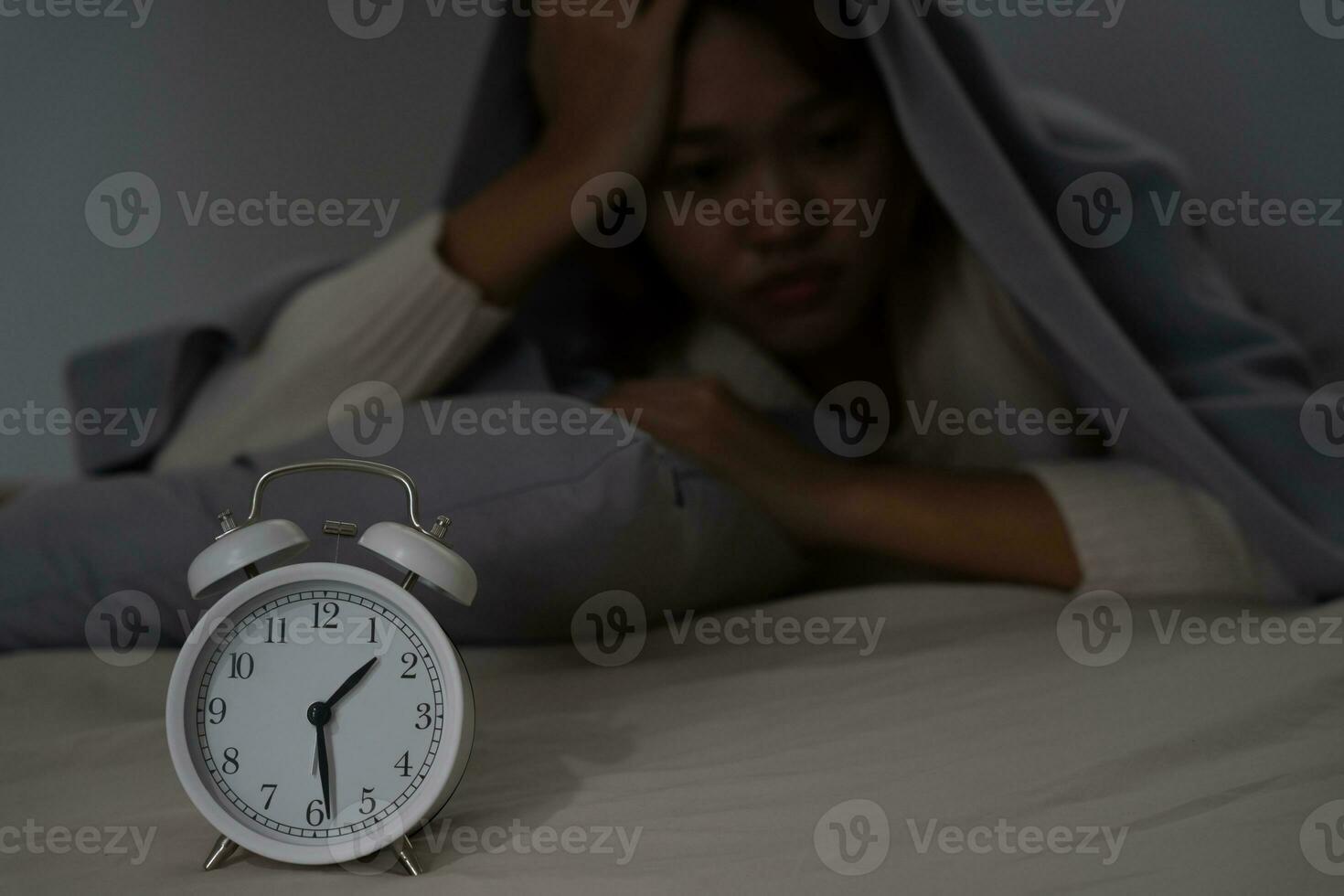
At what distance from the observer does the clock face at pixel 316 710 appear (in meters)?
0.51

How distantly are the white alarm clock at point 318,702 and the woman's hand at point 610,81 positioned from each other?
639 millimetres

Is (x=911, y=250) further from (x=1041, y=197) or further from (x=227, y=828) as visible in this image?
(x=227, y=828)

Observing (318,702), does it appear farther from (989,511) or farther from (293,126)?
(293,126)

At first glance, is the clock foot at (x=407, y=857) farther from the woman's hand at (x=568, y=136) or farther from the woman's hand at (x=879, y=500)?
the woman's hand at (x=568, y=136)

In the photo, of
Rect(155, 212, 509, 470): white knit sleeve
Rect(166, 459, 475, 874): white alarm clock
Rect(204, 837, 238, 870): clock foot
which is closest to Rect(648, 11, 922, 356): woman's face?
Rect(155, 212, 509, 470): white knit sleeve

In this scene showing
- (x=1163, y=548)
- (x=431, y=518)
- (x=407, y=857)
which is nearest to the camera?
(x=407, y=857)

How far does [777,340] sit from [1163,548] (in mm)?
451

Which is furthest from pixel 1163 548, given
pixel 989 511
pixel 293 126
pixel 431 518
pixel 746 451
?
pixel 293 126

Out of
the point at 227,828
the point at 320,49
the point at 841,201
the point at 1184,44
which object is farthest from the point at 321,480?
the point at 1184,44

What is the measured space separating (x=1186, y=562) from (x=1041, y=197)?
38cm

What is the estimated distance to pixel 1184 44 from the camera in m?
1.53

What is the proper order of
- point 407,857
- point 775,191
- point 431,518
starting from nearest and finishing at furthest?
point 407,857 → point 431,518 → point 775,191

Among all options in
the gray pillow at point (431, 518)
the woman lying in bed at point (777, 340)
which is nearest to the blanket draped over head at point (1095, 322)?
the woman lying in bed at point (777, 340)

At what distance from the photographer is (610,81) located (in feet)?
3.63
